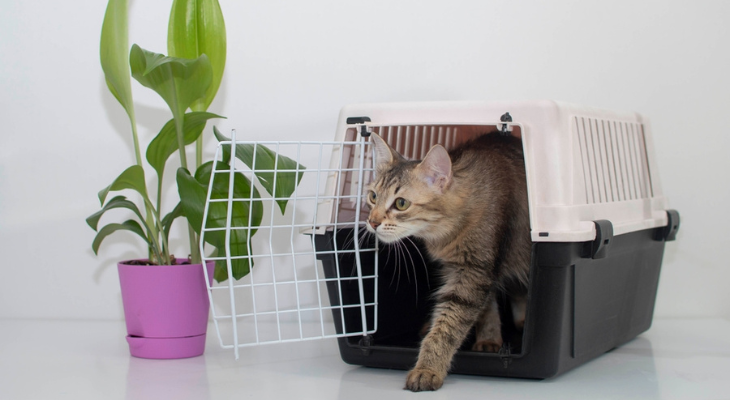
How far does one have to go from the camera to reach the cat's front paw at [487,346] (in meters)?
1.61

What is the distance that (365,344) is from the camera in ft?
5.31

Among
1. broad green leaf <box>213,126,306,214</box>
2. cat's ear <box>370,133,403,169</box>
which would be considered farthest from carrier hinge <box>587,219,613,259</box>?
broad green leaf <box>213,126,306,214</box>

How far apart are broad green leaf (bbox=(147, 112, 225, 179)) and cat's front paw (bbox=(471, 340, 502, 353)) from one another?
0.89m

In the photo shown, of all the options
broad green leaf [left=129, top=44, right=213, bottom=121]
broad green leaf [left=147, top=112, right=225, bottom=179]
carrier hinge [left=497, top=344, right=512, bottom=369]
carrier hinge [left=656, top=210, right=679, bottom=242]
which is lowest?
carrier hinge [left=497, top=344, right=512, bottom=369]

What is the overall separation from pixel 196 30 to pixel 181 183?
0.44 m

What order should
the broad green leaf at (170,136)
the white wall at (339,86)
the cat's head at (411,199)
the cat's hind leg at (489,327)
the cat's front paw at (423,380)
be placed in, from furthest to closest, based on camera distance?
1. the white wall at (339,86)
2. the broad green leaf at (170,136)
3. the cat's hind leg at (489,327)
4. the cat's head at (411,199)
5. the cat's front paw at (423,380)

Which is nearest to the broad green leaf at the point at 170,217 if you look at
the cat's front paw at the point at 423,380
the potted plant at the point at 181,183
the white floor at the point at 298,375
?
the potted plant at the point at 181,183

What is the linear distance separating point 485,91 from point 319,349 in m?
1.07

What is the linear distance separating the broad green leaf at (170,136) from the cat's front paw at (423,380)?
2.76 ft

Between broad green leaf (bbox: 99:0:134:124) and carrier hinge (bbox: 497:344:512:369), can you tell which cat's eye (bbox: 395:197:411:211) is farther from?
broad green leaf (bbox: 99:0:134:124)

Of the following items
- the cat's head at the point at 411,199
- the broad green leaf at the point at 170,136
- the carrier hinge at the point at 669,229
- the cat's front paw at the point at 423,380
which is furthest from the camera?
the carrier hinge at the point at 669,229

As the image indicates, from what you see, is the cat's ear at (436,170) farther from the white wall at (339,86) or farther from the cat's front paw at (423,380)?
the white wall at (339,86)

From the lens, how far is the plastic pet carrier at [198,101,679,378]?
4.76 ft

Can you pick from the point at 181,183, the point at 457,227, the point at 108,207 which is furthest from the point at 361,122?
the point at 108,207
